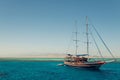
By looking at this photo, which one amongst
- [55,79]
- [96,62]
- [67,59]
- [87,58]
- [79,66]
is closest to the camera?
[55,79]

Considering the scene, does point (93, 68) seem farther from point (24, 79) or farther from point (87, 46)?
point (24, 79)

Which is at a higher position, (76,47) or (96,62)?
(76,47)

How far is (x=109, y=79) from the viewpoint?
157 feet

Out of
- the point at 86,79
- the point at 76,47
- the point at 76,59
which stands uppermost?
the point at 76,47

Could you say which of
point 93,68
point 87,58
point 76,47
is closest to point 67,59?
point 76,47

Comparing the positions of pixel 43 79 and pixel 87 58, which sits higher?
pixel 87 58

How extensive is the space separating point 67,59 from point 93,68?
29545 mm

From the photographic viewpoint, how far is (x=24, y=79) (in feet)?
152

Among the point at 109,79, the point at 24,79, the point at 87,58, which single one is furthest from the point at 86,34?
the point at 24,79

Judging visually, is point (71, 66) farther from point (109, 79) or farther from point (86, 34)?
point (109, 79)

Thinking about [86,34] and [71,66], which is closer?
[86,34]

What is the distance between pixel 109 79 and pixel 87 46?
33087mm

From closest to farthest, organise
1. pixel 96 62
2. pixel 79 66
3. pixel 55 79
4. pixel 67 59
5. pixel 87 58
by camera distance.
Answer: pixel 55 79, pixel 96 62, pixel 79 66, pixel 87 58, pixel 67 59

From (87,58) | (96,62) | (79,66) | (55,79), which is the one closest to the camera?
(55,79)
